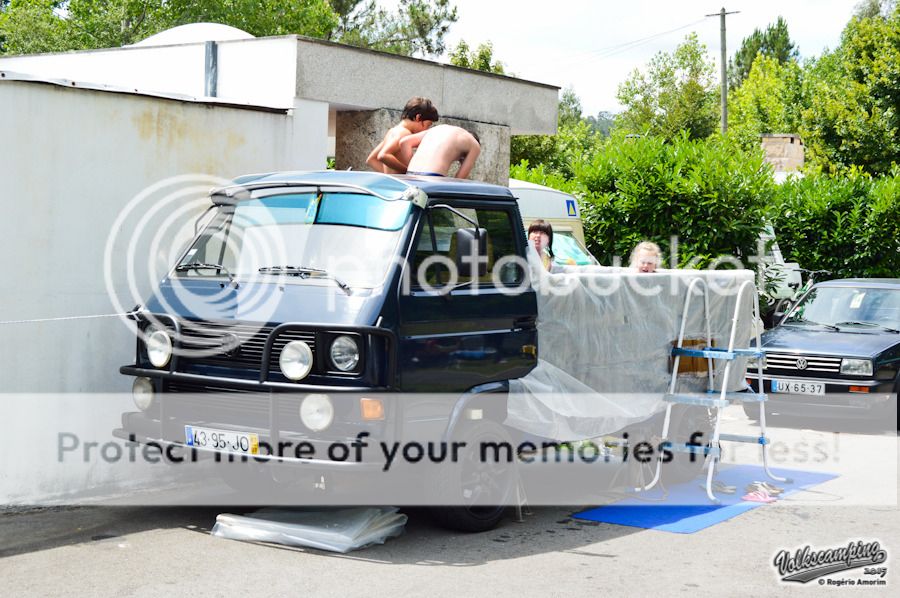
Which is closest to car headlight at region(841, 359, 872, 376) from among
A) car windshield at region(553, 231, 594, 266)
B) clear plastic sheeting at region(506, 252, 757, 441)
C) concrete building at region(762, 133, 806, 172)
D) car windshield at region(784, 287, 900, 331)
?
car windshield at region(784, 287, 900, 331)

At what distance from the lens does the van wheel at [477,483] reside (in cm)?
702

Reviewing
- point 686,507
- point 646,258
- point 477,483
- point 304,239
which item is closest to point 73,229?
point 304,239

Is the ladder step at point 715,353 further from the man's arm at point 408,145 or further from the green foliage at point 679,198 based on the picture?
the green foliage at point 679,198

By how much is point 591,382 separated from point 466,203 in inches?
66.2

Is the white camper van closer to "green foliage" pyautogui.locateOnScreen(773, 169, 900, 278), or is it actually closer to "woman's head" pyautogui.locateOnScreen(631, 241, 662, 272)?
"green foliage" pyautogui.locateOnScreen(773, 169, 900, 278)

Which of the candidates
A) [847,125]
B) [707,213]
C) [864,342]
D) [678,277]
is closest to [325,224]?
[678,277]

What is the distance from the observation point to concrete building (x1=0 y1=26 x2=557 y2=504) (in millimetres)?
7809

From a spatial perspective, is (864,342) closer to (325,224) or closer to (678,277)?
(678,277)

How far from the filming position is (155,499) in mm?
8258

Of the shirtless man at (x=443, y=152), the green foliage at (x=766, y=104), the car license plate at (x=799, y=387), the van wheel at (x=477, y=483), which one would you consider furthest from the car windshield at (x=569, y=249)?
the green foliage at (x=766, y=104)

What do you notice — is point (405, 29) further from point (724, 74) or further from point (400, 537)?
point (400, 537)

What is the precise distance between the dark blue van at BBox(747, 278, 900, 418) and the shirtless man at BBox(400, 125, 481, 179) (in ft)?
18.8

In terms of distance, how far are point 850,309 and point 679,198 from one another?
4.61m

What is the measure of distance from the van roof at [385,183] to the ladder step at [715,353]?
204cm
